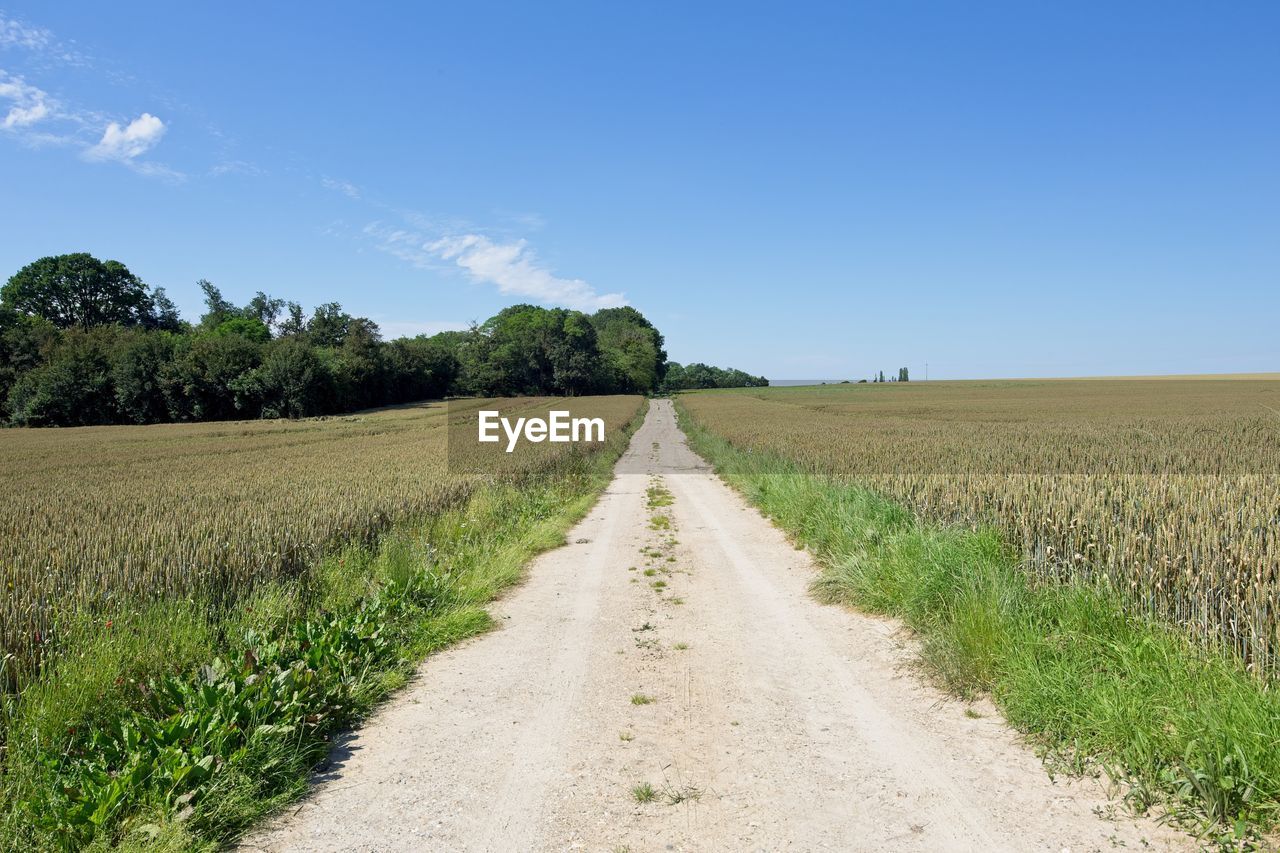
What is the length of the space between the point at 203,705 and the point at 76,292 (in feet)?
420

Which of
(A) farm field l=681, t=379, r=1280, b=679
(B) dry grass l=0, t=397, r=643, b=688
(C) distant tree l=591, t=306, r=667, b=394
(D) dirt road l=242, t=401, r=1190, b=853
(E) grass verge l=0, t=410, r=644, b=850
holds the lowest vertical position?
(D) dirt road l=242, t=401, r=1190, b=853

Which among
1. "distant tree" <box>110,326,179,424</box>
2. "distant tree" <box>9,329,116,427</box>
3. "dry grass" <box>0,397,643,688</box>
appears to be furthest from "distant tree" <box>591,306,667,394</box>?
"dry grass" <box>0,397,643,688</box>

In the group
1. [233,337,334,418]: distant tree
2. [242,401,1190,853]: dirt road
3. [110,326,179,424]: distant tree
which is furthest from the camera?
[233,337,334,418]: distant tree

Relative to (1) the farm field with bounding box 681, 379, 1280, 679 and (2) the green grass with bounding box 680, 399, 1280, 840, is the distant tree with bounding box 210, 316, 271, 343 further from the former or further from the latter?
(2) the green grass with bounding box 680, 399, 1280, 840

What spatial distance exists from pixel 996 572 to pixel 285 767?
6.25 meters

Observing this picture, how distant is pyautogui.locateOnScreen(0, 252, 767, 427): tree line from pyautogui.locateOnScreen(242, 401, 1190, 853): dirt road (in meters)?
66.7

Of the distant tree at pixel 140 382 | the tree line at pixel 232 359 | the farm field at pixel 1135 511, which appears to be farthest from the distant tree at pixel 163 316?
the farm field at pixel 1135 511

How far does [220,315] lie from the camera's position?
11500 cm

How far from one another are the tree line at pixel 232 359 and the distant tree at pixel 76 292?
0.17 meters

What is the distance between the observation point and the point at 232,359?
212ft

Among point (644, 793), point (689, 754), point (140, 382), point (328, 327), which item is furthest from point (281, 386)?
point (644, 793)

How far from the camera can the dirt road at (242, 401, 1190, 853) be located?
138 inches

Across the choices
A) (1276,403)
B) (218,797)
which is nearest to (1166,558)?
(218,797)

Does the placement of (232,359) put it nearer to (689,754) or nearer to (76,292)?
(76,292)
